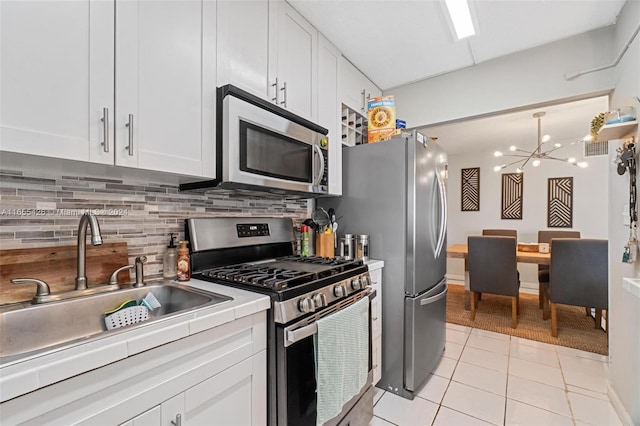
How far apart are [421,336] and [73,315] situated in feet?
6.44

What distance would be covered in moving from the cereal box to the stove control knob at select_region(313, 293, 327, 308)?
1451 mm

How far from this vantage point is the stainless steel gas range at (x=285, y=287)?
1.13 metres

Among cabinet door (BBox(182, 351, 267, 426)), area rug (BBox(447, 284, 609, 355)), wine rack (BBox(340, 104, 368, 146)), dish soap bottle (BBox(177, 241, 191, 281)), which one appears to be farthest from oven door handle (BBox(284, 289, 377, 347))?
area rug (BBox(447, 284, 609, 355))

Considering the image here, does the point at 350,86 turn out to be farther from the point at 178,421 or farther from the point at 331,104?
the point at 178,421

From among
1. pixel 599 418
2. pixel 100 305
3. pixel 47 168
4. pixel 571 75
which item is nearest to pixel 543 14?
pixel 571 75

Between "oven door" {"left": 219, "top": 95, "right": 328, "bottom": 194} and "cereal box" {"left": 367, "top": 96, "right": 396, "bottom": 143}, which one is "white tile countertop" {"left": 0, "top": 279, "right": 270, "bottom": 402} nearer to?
"oven door" {"left": 219, "top": 95, "right": 328, "bottom": 194}

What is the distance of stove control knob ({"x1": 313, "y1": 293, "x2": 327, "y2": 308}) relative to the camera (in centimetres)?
126

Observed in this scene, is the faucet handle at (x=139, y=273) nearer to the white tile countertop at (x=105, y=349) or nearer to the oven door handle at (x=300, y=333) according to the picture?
the white tile countertop at (x=105, y=349)

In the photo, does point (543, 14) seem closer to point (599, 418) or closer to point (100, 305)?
point (599, 418)

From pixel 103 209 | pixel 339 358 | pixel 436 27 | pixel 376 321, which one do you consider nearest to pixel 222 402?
pixel 339 358

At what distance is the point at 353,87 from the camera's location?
7.95ft

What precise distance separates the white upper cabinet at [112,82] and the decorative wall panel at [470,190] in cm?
504

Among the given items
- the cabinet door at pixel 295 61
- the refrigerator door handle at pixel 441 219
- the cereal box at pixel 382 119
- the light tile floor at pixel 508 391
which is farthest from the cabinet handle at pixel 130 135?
the refrigerator door handle at pixel 441 219

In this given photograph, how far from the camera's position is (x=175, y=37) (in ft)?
3.87
